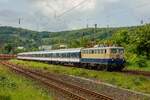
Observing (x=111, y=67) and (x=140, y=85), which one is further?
(x=111, y=67)

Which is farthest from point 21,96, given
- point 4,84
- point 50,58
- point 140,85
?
point 50,58

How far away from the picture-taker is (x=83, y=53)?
190 ft

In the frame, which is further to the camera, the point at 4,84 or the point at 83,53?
the point at 83,53

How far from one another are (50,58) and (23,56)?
39735 mm

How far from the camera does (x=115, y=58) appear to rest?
47812mm

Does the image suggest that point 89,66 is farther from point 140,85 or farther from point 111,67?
point 140,85

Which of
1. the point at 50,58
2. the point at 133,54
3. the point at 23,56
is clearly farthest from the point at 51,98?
the point at 23,56

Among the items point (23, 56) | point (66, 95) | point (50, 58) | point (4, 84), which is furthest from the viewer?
point (23, 56)

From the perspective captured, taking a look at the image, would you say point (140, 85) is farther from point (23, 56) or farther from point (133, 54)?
point (23, 56)

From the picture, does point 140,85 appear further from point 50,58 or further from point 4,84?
point 50,58

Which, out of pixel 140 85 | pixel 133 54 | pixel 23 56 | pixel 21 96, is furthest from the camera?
pixel 23 56

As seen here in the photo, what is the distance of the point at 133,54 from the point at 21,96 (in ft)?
163

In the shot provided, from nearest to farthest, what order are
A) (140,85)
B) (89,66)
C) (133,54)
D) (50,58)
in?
(140,85) < (89,66) < (133,54) < (50,58)

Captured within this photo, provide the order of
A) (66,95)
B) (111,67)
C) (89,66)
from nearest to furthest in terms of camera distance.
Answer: (66,95), (111,67), (89,66)
